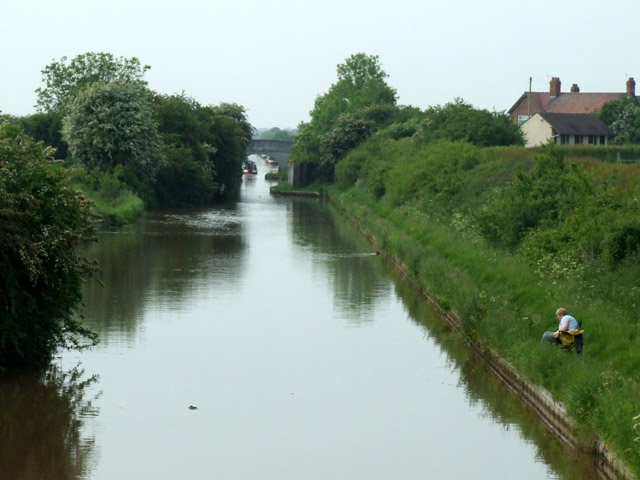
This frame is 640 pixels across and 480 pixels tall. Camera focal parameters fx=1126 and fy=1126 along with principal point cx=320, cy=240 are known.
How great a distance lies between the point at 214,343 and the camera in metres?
22.6

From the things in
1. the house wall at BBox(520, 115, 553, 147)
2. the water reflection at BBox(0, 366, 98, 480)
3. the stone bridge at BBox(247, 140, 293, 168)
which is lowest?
the water reflection at BBox(0, 366, 98, 480)

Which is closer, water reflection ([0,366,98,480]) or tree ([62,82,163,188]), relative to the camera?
water reflection ([0,366,98,480])

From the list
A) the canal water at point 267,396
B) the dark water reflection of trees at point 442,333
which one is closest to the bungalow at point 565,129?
the dark water reflection of trees at point 442,333

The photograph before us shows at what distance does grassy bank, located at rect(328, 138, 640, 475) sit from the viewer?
1509 cm

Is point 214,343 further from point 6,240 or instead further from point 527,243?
point 527,243

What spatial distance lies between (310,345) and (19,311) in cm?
646

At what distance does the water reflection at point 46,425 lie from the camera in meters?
14.2

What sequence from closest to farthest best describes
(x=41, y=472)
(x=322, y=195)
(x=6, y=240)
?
(x=41, y=472) < (x=6, y=240) < (x=322, y=195)

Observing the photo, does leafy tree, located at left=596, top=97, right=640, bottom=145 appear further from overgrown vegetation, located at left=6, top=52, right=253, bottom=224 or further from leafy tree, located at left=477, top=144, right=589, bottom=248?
leafy tree, located at left=477, top=144, right=589, bottom=248

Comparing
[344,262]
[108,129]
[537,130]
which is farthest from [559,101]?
[344,262]

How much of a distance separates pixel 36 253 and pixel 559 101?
103858 millimetres

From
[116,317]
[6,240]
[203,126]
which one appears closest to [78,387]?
[6,240]

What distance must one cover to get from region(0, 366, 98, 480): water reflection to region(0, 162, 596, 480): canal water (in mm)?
31

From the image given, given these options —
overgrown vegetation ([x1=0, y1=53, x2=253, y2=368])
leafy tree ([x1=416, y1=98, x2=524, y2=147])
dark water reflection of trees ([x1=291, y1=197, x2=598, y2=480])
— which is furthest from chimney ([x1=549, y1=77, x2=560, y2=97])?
dark water reflection of trees ([x1=291, y1=197, x2=598, y2=480])
